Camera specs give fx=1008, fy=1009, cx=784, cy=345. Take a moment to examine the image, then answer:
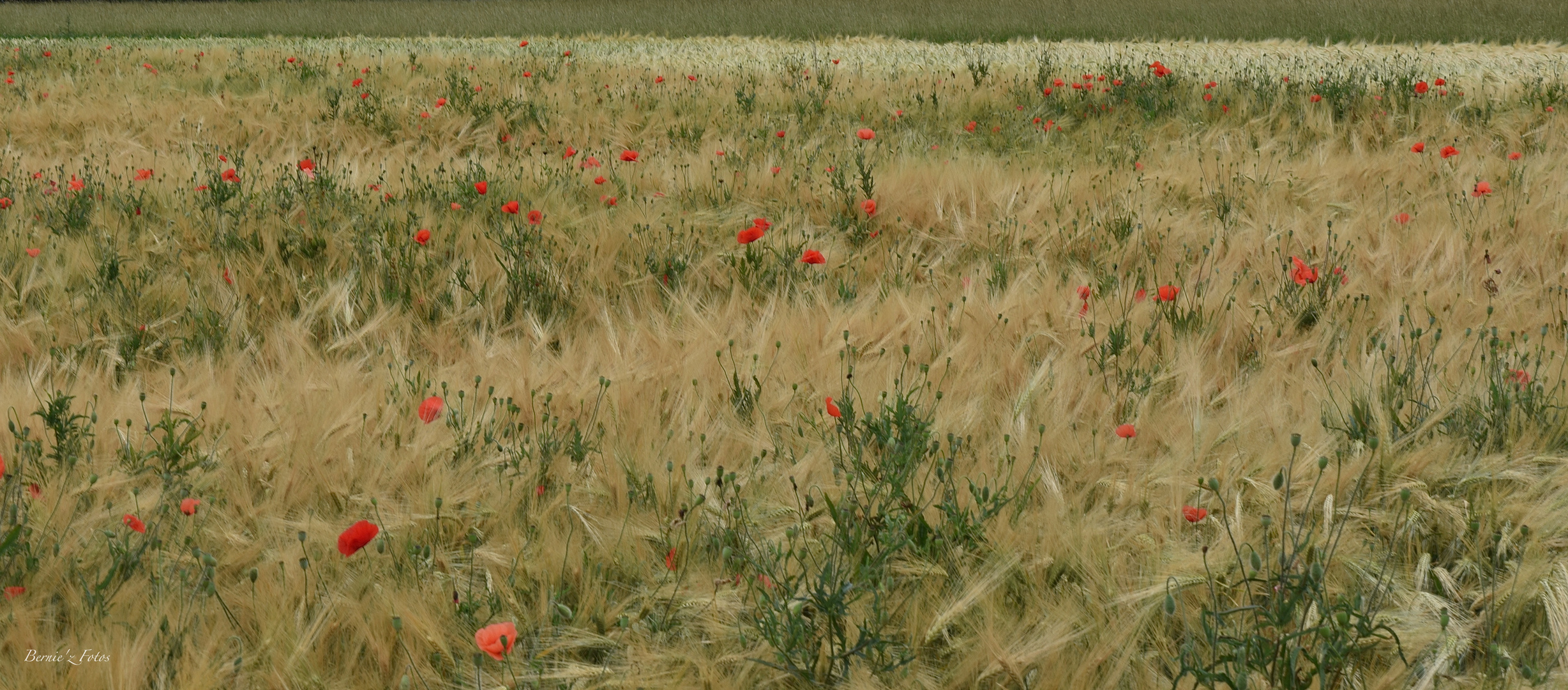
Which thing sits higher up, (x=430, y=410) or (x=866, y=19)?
(x=866, y=19)

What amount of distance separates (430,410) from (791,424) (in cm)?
77

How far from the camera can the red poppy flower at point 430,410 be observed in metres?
2.10

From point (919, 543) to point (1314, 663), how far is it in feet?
2.14

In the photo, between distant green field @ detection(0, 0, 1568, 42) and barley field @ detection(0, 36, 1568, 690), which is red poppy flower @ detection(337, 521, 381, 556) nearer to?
barley field @ detection(0, 36, 1568, 690)

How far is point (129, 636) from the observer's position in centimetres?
148

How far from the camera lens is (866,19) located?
19.0m

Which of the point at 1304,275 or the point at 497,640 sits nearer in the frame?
the point at 497,640

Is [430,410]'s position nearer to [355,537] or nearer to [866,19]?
[355,537]

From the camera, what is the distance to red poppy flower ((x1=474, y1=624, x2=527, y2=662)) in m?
1.26

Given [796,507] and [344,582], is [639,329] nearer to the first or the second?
[796,507]

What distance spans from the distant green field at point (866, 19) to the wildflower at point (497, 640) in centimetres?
1648
